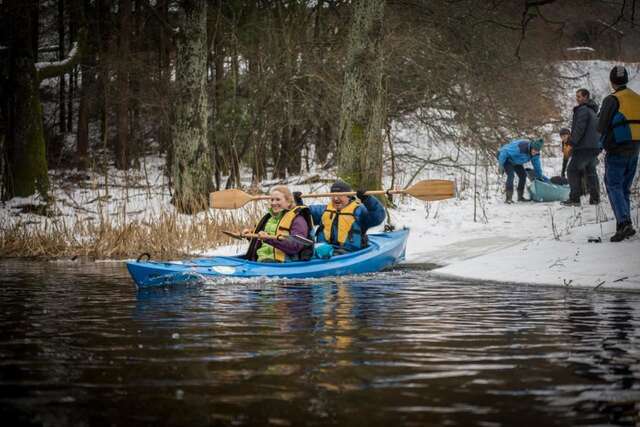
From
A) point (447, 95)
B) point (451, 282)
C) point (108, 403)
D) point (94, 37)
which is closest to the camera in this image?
point (108, 403)

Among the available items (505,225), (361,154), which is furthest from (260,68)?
(505,225)

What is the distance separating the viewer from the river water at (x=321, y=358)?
336 cm

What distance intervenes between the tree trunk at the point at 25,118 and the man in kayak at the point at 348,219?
26.5ft

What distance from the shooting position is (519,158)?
14688 millimetres

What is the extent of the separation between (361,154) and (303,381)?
8.54 m

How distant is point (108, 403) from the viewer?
3475 millimetres

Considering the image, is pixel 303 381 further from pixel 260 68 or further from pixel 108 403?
pixel 260 68

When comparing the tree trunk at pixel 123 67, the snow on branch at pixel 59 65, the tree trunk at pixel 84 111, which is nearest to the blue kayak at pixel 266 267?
the snow on branch at pixel 59 65

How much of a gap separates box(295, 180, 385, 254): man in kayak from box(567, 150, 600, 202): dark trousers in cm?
506

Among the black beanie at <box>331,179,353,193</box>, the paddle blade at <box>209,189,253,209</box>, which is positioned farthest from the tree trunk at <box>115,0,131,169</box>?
the black beanie at <box>331,179,353,193</box>

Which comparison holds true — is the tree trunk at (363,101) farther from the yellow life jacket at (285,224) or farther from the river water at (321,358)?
the river water at (321,358)

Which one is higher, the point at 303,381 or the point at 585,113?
the point at 585,113

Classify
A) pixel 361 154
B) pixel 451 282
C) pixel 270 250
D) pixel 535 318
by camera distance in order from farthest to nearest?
pixel 361 154 < pixel 270 250 < pixel 451 282 < pixel 535 318

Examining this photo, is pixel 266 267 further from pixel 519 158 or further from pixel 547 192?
pixel 547 192
